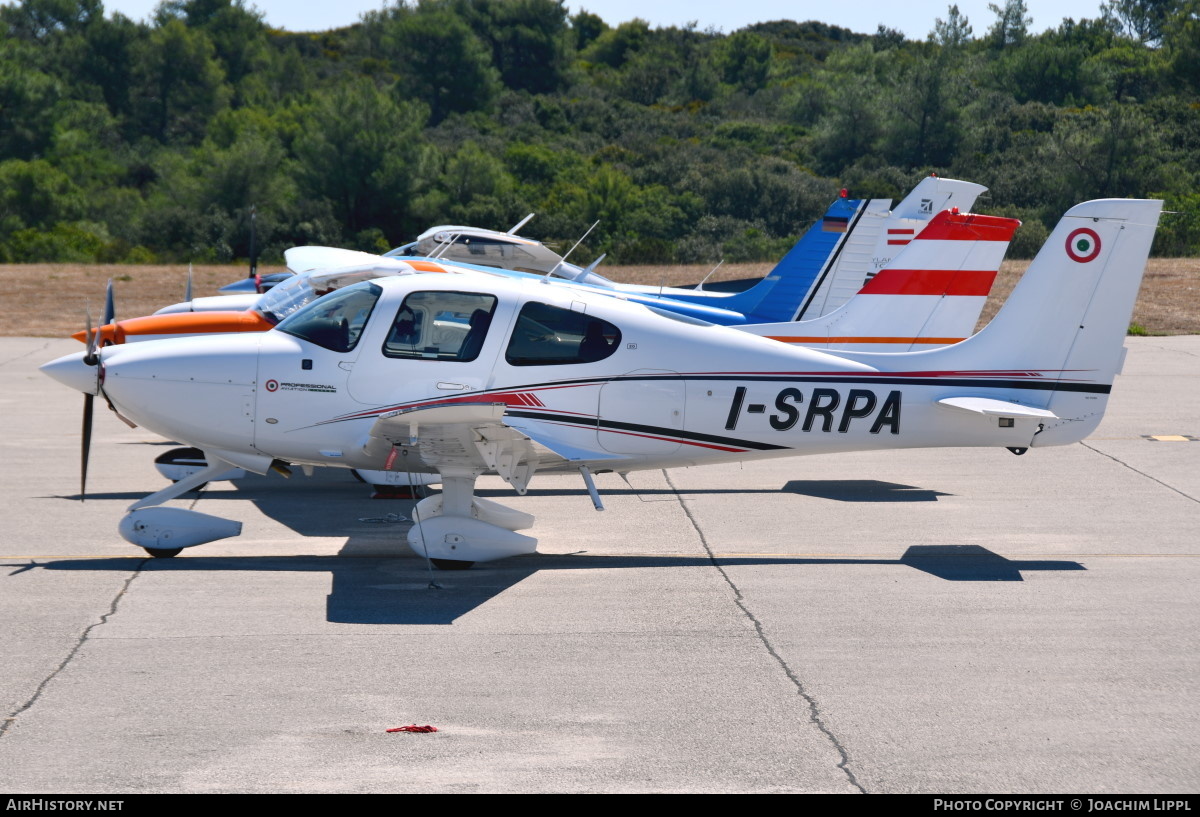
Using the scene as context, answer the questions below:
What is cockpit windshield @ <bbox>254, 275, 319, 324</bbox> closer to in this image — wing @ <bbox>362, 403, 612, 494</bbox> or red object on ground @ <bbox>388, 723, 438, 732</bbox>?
wing @ <bbox>362, 403, 612, 494</bbox>

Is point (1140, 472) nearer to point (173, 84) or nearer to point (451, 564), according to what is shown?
point (451, 564)

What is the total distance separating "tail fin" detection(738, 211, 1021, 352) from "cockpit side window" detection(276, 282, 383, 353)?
443cm

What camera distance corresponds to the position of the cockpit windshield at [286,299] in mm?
12250

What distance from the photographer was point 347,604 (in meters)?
7.82

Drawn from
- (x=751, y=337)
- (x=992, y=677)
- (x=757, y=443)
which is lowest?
(x=992, y=677)

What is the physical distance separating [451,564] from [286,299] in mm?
4880

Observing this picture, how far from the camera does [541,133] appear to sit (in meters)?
64.8

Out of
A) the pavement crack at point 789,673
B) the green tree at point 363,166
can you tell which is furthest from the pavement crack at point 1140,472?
the green tree at point 363,166

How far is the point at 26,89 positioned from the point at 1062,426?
62104mm

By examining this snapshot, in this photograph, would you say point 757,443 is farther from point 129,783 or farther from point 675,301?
point 675,301

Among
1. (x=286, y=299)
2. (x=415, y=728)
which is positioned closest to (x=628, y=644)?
(x=415, y=728)

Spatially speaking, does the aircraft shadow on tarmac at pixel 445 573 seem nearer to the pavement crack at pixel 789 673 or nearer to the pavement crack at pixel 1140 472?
the pavement crack at pixel 789 673

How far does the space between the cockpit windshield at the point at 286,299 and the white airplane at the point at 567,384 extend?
298 cm

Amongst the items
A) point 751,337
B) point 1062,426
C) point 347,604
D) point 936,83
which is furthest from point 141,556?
point 936,83
